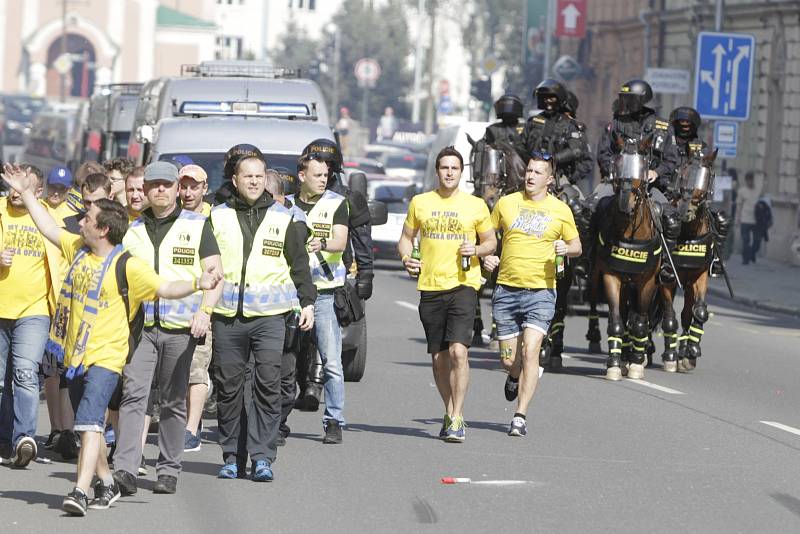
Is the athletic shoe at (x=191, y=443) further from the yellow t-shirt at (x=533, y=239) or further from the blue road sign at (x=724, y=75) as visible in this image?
the blue road sign at (x=724, y=75)

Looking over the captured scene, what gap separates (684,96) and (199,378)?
1528 inches

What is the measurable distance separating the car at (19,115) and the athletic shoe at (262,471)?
225 ft

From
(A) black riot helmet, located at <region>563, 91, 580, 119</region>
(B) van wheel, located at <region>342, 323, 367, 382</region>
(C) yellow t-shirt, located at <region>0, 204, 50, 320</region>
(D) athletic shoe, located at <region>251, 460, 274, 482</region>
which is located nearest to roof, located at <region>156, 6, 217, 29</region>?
(A) black riot helmet, located at <region>563, 91, 580, 119</region>

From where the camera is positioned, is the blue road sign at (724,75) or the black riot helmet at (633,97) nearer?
the black riot helmet at (633,97)

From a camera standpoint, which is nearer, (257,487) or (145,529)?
(145,529)

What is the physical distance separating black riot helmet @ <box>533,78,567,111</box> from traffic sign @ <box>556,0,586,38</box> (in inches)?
1461

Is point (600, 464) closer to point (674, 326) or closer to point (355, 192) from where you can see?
point (355, 192)

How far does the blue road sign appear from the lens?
2903 centimetres

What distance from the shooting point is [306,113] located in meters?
19.5

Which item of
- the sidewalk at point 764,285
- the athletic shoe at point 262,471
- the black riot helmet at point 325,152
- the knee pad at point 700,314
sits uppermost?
the black riot helmet at point 325,152

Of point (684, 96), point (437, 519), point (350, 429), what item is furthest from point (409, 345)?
point (684, 96)

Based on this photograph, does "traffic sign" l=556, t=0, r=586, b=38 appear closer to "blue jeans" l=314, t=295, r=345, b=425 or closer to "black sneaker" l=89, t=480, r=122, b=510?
"blue jeans" l=314, t=295, r=345, b=425

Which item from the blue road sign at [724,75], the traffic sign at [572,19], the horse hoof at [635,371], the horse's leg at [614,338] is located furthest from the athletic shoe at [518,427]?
the traffic sign at [572,19]

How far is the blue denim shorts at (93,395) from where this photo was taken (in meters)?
8.92
